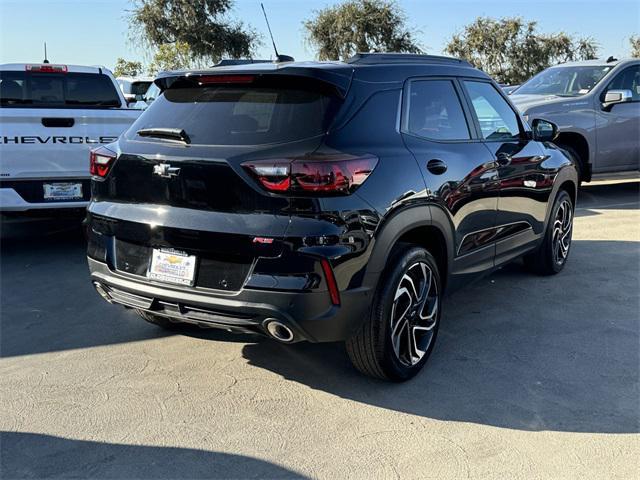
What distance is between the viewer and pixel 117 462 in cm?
279

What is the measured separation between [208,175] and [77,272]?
10.7ft

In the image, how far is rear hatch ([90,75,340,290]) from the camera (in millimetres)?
2990

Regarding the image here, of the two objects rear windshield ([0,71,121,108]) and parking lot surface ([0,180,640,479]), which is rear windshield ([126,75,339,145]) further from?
rear windshield ([0,71,121,108])

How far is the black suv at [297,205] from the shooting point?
2.96 m

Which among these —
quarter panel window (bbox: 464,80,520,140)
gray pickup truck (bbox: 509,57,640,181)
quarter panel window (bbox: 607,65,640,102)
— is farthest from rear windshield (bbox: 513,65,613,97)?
quarter panel window (bbox: 464,80,520,140)

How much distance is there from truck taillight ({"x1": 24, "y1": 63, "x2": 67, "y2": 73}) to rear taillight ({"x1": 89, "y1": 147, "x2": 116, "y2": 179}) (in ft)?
11.1

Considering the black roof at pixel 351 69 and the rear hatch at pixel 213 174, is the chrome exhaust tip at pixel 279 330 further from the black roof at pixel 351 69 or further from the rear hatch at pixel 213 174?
the black roof at pixel 351 69

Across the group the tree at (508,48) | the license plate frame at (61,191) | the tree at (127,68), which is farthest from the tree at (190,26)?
the license plate frame at (61,191)

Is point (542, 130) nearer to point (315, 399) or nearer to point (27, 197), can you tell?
point (315, 399)

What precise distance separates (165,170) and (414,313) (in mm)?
1615

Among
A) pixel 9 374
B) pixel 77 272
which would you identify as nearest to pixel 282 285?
pixel 9 374

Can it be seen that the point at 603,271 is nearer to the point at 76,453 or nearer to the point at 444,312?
the point at 444,312

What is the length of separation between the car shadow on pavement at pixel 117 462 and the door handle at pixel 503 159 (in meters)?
2.69

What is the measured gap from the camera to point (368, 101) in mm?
3342
